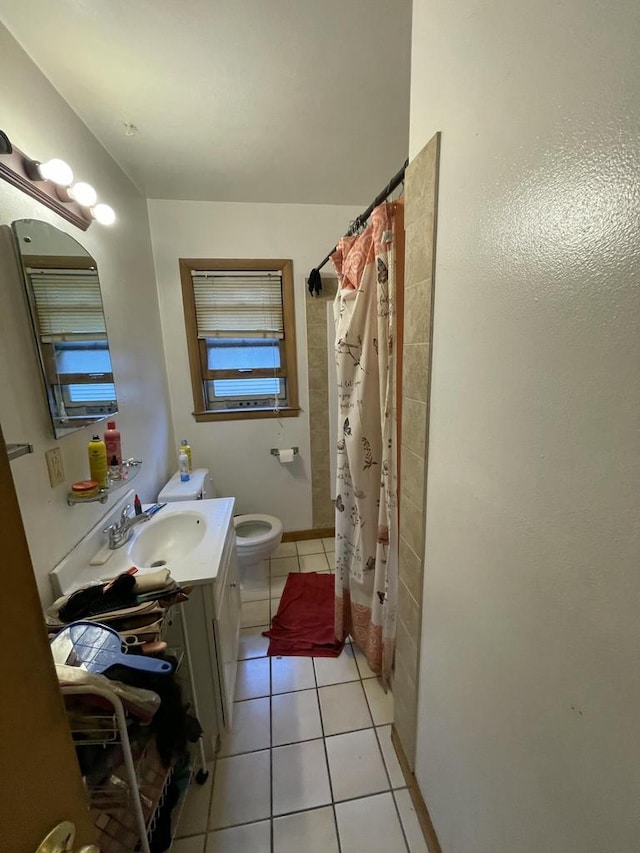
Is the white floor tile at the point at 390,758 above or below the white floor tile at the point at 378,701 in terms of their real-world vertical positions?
below

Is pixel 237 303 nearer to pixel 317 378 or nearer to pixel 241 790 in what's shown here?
pixel 317 378

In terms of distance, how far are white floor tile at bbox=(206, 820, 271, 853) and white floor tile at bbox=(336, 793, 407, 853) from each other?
0.24 metres

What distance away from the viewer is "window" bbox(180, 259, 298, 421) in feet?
7.74

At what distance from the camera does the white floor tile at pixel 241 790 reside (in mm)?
1142

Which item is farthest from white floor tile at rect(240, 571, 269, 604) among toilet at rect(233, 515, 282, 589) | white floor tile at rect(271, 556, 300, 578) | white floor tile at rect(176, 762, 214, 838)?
white floor tile at rect(176, 762, 214, 838)

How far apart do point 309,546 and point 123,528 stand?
5.31 feet

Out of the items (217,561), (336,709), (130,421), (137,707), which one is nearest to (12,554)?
(137,707)

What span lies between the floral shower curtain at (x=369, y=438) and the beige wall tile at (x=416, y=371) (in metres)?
0.17

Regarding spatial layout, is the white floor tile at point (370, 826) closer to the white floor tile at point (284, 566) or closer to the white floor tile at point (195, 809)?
the white floor tile at point (195, 809)

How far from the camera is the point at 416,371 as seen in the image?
3.20 feet

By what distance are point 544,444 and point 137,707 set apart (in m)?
0.99

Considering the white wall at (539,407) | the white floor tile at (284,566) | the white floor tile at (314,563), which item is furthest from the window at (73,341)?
the white floor tile at (314,563)

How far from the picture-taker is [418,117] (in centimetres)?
87

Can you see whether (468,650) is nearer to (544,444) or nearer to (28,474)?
(544,444)
